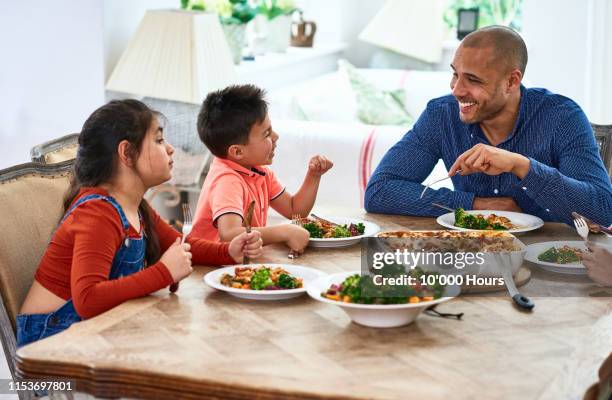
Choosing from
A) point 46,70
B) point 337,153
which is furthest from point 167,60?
point 337,153

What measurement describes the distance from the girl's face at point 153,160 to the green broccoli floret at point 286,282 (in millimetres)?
418

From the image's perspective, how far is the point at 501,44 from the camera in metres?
2.54

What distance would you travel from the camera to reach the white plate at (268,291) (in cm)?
162

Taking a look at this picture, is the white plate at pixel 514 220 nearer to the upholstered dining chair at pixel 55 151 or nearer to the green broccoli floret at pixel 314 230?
the green broccoli floret at pixel 314 230

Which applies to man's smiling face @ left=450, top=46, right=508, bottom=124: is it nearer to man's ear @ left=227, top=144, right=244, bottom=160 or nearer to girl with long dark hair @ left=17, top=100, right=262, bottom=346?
man's ear @ left=227, top=144, right=244, bottom=160

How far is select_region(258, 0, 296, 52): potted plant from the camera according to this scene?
5.21 m

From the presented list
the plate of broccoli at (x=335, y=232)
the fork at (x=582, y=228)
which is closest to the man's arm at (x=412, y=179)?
the plate of broccoli at (x=335, y=232)

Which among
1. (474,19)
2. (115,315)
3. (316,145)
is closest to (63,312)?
(115,315)

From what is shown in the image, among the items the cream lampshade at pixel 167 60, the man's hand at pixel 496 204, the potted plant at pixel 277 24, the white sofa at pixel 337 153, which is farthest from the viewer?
the potted plant at pixel 277 24

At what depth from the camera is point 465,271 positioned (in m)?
1.72

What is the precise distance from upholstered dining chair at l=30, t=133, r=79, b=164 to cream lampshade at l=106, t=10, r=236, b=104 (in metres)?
1.29

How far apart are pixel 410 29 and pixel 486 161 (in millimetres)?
3992

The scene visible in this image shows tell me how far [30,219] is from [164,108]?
186cm

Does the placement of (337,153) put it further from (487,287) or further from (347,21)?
(347,21)
